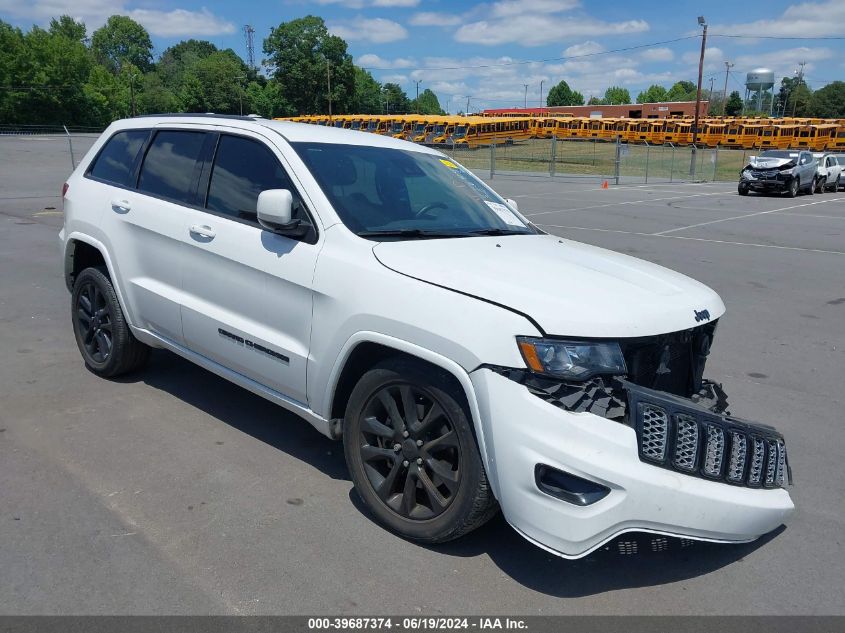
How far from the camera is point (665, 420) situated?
2.88 metres

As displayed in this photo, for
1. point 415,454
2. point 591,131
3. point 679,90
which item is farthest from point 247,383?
point 679,90

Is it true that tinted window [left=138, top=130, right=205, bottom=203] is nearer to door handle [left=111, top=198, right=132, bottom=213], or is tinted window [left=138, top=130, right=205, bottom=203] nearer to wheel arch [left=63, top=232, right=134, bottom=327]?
door handle [left=111, top=198, right=132, bottom=213]

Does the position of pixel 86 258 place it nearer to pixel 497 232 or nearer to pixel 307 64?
pixel 497 232

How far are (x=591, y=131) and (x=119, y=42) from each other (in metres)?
122

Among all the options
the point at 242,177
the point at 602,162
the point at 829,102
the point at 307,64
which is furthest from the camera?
the point at 829,102

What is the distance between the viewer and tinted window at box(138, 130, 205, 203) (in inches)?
181

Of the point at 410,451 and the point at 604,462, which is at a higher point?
the point at 604,462

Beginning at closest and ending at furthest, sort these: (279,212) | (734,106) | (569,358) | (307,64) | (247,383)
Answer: (569,358)
(279,212)
(247,383)
(307,64)
(734,106)

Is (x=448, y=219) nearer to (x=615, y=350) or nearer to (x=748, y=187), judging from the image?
(x=615, y=350)

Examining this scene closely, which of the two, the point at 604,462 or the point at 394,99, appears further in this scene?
the point at 394,99

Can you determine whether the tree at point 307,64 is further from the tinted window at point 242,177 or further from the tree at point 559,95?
the tinted window at point 242,177

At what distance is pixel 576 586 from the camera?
309cm

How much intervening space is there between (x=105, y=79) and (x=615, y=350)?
101 m
